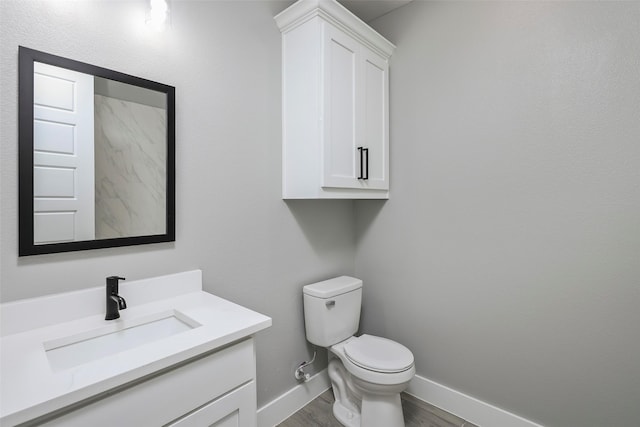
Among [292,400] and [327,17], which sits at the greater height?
[327,17]

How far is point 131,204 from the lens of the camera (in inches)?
47.8

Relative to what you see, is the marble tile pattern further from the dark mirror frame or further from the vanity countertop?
the vanity countertop

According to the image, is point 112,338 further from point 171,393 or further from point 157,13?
point 157,13

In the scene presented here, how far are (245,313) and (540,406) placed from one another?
1572 mm

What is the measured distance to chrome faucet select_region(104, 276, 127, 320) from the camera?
107 centimetres

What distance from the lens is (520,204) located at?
5.20 ft

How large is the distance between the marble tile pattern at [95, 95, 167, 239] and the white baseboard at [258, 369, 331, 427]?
115cm

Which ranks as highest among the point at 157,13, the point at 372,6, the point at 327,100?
the point at 372,6

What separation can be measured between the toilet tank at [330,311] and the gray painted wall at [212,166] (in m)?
0.09

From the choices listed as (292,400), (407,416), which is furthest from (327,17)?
(407,416)

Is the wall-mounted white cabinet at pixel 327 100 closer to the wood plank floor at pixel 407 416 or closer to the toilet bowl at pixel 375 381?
the toilet bowl at pixel 375 381

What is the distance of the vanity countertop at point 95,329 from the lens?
2.20ft

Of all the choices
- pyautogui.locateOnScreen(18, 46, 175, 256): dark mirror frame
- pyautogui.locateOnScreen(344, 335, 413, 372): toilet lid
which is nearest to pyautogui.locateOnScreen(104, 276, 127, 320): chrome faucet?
pyautogui.locateOnScreen(18, 46, 175, 256): dark mirror frame

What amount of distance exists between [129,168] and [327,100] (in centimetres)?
97
